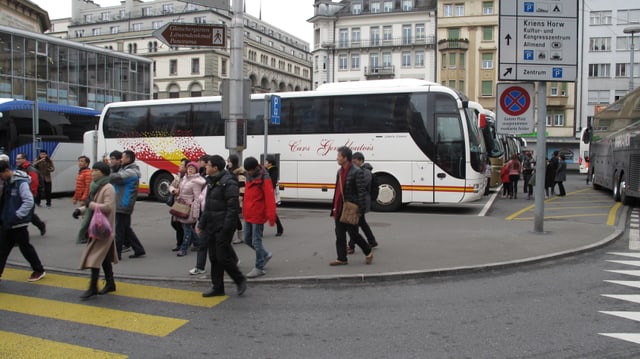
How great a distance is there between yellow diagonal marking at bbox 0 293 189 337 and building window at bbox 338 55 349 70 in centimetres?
6527

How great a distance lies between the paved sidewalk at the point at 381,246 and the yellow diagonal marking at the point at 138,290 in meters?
0.41

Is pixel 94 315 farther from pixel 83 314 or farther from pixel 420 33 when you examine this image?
pixel 420 33

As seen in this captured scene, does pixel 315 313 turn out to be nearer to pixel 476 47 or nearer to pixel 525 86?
pixel 525 86

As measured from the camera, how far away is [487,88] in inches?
2456

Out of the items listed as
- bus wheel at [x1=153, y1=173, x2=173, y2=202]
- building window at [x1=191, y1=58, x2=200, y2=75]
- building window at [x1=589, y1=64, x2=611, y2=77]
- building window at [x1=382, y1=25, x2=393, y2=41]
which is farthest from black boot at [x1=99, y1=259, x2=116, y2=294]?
building window at [x1=191, y1=58, x2=200, y2=75]

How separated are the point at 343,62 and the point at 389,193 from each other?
186ft

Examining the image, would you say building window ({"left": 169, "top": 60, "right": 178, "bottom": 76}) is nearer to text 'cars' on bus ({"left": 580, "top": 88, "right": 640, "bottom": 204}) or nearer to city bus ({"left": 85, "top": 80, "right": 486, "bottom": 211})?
city bus ({"left": 85, "top": 80, "right": 486, "bottom": 211})

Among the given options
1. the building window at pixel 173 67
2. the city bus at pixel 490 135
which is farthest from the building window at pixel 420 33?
the city bus at pixel 490 135

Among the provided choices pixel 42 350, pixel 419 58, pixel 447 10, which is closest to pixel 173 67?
pixel 419 58

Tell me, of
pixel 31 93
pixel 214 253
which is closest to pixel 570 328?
pixel 214 253

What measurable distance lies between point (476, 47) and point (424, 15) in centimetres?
823

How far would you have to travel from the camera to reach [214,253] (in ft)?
21.5

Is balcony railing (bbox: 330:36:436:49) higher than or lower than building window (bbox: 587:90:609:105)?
higher

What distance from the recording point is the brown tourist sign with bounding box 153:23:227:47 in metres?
10.0
